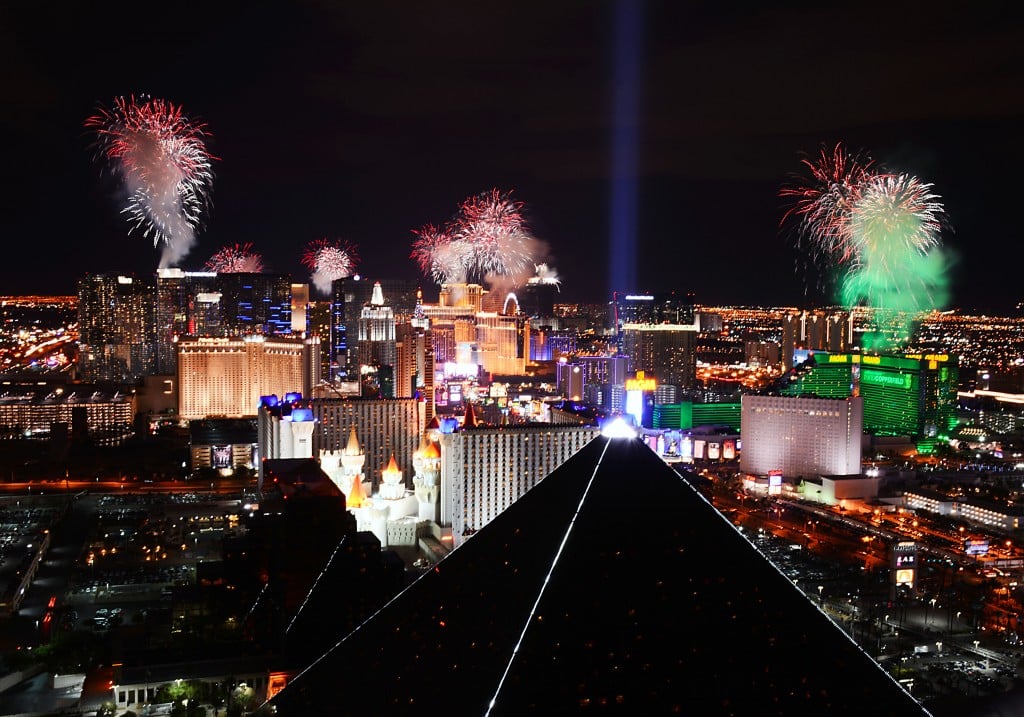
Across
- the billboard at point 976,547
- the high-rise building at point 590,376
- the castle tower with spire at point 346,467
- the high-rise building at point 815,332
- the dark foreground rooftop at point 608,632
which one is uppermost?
the high-rise building at point 815,332

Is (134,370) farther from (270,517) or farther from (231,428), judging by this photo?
(270,517)

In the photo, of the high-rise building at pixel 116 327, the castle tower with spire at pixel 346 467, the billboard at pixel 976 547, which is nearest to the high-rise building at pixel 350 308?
the high-rise building at pixel 116 327

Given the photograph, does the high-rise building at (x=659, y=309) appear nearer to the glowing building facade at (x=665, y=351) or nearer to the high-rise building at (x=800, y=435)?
the glowing building facade at (x=665, y=351)

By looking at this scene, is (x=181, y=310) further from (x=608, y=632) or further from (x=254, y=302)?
(x=608, y=632)

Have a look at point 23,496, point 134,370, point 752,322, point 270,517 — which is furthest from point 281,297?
point 752,322

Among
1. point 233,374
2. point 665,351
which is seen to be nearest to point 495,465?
point 233,374

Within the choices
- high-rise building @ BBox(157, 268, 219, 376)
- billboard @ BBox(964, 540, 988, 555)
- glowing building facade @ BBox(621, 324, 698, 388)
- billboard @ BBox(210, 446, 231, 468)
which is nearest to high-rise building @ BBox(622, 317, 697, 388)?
glowing building facade @ BBox(621, 324, 698, 388)
